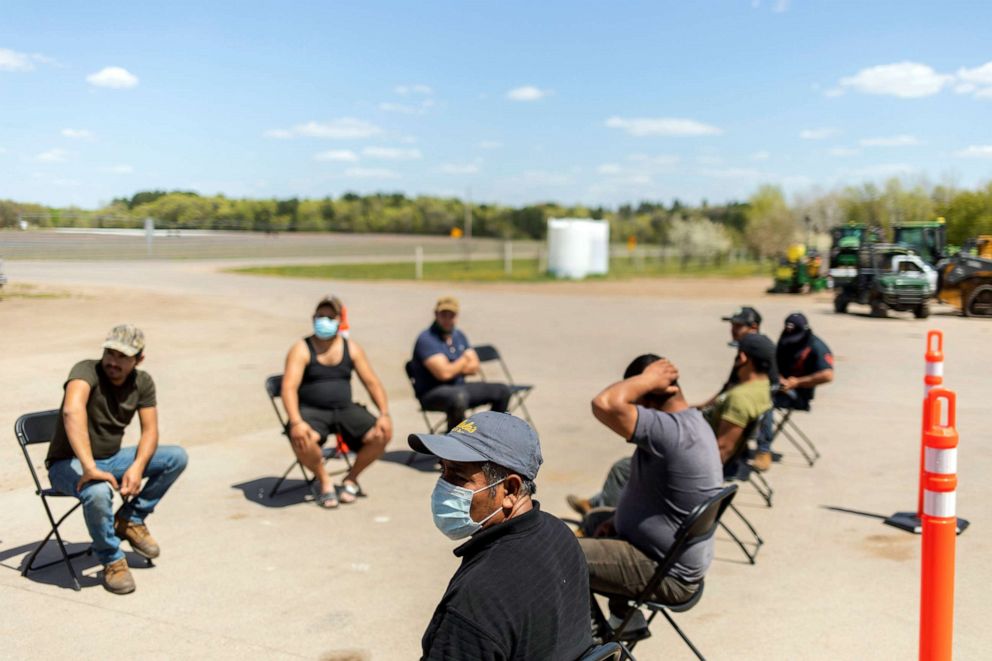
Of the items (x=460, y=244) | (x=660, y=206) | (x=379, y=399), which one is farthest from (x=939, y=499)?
(x=660, y=206)

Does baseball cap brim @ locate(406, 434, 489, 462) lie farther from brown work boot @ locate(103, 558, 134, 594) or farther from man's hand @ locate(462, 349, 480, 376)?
man's hand @ locate(462, 349, 480, 376)

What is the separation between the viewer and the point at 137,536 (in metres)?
5.47

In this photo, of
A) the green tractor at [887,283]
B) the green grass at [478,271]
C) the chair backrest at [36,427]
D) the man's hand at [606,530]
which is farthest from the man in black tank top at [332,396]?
the green grass at [478,271]

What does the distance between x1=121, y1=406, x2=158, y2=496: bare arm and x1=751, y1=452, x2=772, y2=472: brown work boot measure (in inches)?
187

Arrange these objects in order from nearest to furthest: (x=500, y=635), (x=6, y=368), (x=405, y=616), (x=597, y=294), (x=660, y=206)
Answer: (x=500, y=635) < (x=405, y=616) < (x=6, y=368) < (x=597, y=294) < (x=660, y=206)

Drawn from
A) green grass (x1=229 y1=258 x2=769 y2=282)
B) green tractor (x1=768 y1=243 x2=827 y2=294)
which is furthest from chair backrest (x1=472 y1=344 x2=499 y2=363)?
green grass (x1=229 y1=258 x2=769 y2=282)

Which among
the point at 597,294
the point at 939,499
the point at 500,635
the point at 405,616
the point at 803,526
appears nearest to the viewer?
the point at 500,635

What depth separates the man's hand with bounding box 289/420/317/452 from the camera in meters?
6.64

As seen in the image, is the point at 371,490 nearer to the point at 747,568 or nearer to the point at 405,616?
the point at 405,616

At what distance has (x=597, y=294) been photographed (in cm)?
3238

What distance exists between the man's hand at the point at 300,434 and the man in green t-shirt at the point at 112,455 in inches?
40.9

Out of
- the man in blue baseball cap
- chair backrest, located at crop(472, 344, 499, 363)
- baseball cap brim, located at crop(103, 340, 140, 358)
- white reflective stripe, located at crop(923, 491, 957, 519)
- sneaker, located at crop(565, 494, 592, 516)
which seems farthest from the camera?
chair backrest, located at crop(472, 344, 499, 363)

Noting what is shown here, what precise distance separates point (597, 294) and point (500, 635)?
30393 mm

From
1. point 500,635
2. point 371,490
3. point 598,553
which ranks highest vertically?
point 500,635
